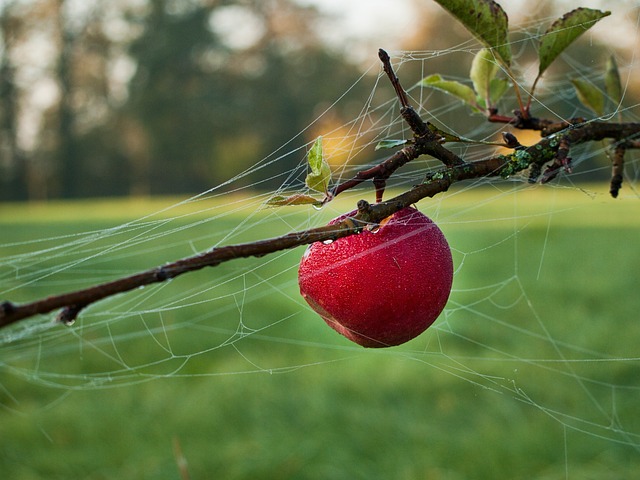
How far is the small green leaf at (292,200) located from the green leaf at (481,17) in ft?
0.62

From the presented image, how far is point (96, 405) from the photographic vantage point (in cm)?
277

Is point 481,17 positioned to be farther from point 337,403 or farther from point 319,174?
point 337,403

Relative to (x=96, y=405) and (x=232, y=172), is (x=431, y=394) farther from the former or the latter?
(x=232, y=172)

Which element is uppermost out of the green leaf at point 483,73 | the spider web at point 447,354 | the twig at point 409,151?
the green leaf at point 483,73

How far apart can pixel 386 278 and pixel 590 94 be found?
40 centimetres

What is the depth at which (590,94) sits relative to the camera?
0.73 metres

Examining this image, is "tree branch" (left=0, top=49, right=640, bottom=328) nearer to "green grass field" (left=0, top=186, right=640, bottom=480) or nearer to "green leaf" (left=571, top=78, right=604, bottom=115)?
"green leaf" (left=571, top=78, right=604, bottom=115)

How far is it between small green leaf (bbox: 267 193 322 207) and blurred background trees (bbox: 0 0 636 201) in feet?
72.9

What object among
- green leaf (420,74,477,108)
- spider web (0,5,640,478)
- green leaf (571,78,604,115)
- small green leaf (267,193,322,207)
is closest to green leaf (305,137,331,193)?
small green leaf (267,193,322,207)

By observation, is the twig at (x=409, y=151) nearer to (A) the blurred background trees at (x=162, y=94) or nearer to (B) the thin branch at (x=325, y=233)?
(B) the thin branch at (x=325, y=233)

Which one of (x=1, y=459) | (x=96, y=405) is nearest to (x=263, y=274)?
(x=96, y=405)

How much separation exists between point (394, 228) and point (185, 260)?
20 cm

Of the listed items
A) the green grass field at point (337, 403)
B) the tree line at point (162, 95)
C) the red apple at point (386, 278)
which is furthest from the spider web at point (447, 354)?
the tree line at point (162, 95)

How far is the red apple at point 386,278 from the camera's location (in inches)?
17.9
